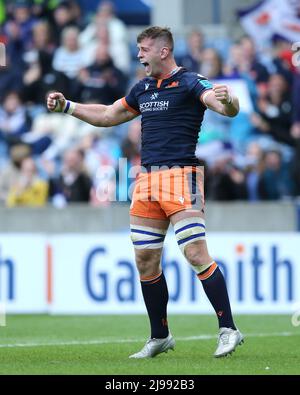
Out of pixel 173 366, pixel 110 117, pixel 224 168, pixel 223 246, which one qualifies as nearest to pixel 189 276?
pixel 223 246

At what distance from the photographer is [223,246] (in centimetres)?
1434

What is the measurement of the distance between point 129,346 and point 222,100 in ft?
8.66

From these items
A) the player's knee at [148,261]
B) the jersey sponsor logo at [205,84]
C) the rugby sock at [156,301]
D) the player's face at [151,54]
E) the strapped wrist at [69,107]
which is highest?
the player's face at [151,54]

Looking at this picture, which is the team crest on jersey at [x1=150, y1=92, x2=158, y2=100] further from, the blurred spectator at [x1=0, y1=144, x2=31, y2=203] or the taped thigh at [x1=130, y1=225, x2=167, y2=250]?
the blurred spectator at [x1=0, y1=144, x2=31, y2=203]

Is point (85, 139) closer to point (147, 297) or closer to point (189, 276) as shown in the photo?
→ point (189, 276)

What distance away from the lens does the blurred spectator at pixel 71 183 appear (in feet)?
53.1

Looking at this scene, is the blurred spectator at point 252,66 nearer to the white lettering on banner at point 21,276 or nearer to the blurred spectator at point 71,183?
the blurred spectator at point 71,183

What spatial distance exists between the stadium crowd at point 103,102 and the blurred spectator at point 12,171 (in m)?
0.02

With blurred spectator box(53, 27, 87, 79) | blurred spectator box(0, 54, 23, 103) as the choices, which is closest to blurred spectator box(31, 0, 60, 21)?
blurred spectator box(53, 27, 87, 79)

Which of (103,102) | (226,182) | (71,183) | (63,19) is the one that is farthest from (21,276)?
(63,19)

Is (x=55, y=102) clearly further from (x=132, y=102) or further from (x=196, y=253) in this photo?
(x=196, y=253)

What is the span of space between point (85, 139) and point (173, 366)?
9.53m

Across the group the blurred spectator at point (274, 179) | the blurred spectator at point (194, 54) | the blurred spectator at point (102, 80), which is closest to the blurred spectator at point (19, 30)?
the blurred spectator at point (102, 80)

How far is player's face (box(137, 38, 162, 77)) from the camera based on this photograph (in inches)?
338
